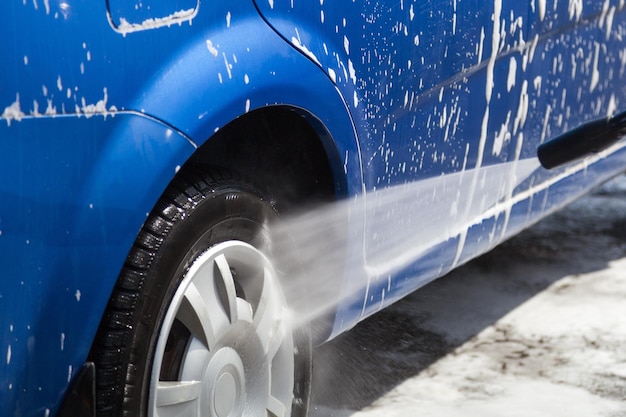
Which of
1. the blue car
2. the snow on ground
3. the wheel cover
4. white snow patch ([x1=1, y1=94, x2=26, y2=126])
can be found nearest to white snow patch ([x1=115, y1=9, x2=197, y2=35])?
the blue car

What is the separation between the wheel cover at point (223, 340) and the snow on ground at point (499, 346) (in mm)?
716

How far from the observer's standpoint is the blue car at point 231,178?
1.77 metres

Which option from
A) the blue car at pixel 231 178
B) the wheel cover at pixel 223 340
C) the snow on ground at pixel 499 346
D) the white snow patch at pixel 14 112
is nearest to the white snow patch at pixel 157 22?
the blue car at pixel 231 178

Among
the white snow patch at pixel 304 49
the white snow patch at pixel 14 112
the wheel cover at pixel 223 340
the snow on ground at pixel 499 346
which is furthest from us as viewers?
the snow on ground at pixel 499 346

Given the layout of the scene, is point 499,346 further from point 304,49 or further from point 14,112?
point 14,112

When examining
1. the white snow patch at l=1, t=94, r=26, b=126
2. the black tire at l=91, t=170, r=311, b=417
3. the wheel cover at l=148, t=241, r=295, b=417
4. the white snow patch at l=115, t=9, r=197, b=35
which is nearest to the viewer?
the white snow patch at l=1, t=94, r=26, b=126

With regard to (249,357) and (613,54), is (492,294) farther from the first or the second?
(249,357)

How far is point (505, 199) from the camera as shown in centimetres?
343

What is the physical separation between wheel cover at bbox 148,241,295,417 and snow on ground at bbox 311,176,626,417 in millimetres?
716

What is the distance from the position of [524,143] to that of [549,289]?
3.30 feet

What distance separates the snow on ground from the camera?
Result: 3127 millimetres

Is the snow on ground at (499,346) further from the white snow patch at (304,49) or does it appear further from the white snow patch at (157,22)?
the white snow patch at (157,22)

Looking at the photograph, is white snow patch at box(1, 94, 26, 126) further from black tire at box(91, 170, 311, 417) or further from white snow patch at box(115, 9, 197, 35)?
black tire at box(91, 170, 311, 417)

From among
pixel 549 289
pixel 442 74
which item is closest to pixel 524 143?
pixel 442 74
